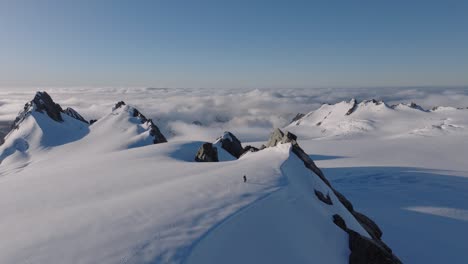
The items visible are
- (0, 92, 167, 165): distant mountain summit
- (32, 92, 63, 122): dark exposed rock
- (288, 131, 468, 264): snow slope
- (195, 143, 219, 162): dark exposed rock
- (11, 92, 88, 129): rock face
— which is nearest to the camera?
(288, 131, 468, 264): snow slope

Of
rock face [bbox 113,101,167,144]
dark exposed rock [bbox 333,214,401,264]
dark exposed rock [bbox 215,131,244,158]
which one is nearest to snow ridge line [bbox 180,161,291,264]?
dark exposed rock [bbox 333,214,401,264]

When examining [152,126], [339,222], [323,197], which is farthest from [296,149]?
[152,126]

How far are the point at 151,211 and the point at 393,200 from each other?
37856 millimetres

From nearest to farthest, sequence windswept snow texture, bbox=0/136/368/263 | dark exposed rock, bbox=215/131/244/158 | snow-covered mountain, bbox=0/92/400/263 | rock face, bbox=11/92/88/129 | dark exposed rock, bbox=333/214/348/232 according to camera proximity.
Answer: windswept snow texture, bbox=0/136/368/263 < snow-covered mountain, bbox=0/92/400/263 < dark exposed rock, bbox=333/214/348/232 < dark exposed rock, bbox=215/131/244/158 < rock face, bbox=11/92/88/129

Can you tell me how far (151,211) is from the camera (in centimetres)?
1579

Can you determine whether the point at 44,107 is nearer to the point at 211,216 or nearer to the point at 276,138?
the point at 276,138

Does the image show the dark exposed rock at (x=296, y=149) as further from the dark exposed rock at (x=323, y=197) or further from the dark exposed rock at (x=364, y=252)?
the dark exposed rock at (x=364, y=252)

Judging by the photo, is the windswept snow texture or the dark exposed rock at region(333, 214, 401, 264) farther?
the dark exposed rock at region(333, 214, 401, 264)

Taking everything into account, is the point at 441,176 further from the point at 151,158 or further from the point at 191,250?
the point at 191,250

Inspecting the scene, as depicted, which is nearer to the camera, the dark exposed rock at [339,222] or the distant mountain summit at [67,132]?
the dark exposed rock at [339,222]

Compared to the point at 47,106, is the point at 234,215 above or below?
above

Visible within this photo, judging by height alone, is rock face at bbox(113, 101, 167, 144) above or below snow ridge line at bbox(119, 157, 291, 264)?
below

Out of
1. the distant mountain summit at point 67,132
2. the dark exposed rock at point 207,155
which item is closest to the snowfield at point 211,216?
the dark exposed rock at point 207,155

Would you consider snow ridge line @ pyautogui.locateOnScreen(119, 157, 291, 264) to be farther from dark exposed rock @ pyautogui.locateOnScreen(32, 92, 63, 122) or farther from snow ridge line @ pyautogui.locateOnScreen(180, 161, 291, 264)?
dark exposed rock @ pyautogui.locateOnScreen(32, 92, 63, 122)
